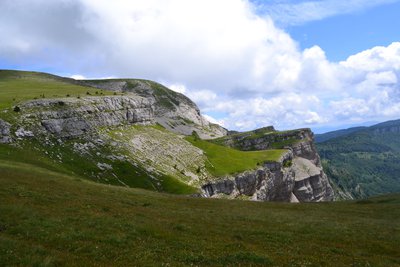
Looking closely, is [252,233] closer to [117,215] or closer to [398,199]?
[117,215]

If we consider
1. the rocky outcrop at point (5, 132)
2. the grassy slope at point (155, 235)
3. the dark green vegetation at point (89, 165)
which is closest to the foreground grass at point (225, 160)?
the dark green vegetation at point (89, 165)

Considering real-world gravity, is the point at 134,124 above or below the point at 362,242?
above

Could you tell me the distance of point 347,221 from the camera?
149ft

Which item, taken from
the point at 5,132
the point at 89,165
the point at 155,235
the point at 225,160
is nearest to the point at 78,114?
the point at 89,165

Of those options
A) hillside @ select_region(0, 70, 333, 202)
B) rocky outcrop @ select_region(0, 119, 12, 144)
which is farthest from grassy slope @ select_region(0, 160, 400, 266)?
rocky outcrop @ select_region(0, 119, 12, 144)

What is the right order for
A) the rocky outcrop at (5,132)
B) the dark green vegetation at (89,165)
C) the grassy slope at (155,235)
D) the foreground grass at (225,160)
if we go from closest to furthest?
the grassy slope at (155,235)
the dark green vegetation at (89,165)
the rocky outcrop at (5,132)
the foreground grass at (225,160)

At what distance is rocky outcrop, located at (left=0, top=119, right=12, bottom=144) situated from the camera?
8394 centimetres

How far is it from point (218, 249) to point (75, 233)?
990 cm

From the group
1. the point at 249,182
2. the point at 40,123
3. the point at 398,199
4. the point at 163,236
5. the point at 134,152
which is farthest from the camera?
the point at 249,182

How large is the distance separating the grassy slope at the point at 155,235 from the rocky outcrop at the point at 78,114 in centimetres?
5802

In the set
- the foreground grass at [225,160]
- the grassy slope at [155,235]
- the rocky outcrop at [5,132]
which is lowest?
the grassy slope at [155,235]

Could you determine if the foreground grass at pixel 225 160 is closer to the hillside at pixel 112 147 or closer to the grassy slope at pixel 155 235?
the hillside at pixel 112 147

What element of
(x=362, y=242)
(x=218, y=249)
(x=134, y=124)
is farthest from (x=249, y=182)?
(x=218, y=249)

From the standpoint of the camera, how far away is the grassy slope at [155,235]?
67.4 ft
